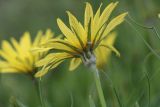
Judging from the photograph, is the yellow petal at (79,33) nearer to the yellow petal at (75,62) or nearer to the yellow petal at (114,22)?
the yellow petal at (114,22)

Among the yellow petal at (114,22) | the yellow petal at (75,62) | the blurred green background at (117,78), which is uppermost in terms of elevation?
the yellow petal at (114,22)

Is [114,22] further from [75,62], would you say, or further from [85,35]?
[75,62]

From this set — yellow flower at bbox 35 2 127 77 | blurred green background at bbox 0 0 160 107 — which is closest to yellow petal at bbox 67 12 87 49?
Answer: yellow flower at bbox 35 2 127 77

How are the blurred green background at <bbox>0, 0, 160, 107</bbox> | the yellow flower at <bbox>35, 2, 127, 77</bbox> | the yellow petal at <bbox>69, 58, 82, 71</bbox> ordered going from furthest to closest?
the blurred green background at <bbox>0, 0, 160, 107</bbox>, the yellow petal at <bbox>69, 58, 82, 71</bbox>, the yellow flower at <bbox>35, 2, 127, 77</bbox>

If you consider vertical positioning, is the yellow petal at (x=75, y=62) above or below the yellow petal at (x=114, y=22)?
below

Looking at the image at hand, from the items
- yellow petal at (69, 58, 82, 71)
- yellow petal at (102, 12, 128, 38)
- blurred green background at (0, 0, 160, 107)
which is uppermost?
yellow petal at (102, 12, 128, 38)

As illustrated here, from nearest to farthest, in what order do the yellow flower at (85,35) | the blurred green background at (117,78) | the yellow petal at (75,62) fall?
the yellow flower at (85,35), the yellow petal at (75,62), the blurred green background at (117,78)

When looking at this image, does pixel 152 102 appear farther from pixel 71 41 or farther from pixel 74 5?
pixel 74 5

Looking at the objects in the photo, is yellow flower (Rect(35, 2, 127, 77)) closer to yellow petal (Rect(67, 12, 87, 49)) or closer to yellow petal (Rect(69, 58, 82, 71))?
yellow petal (Rect(67, 12, 87, 49))

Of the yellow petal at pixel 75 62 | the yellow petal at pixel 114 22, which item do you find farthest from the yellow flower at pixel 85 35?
the yellow petal at pixel 75 62

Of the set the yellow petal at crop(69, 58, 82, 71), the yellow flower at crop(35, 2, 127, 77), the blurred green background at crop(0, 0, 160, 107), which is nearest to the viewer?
the yellow flower at crop(35, 2, 127, 77)

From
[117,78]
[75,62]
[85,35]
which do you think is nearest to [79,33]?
[85,35]
